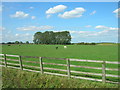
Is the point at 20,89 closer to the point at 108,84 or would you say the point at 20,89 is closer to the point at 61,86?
the point at 61,86

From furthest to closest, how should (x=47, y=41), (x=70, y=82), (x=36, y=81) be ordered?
(x=47, y=41), (x=36, y=81), (x=70, y=82)

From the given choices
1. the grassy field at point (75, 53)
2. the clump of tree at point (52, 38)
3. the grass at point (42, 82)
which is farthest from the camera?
the clump of tree at point (52, 38)

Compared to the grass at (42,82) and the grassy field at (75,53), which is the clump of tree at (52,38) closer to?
the grassy field at (75,53)

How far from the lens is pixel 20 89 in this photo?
7.69 m

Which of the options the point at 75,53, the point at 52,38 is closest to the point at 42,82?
the point at 75,53

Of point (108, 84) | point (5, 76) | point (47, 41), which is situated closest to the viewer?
point (108, 84)

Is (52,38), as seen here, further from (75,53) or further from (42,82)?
(42,82)

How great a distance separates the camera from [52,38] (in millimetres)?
104750

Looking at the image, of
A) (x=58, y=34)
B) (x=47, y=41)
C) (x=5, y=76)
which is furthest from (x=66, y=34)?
(x=5, y=76)

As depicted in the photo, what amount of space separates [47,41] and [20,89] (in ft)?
309

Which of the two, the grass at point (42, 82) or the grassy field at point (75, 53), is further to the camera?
the grassy field at point (75, 53)

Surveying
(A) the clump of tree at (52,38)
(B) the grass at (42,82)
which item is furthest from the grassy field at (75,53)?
(A) the clump of tree at (52,38)

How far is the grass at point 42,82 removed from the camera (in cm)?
720

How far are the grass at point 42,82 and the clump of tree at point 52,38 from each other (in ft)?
303
